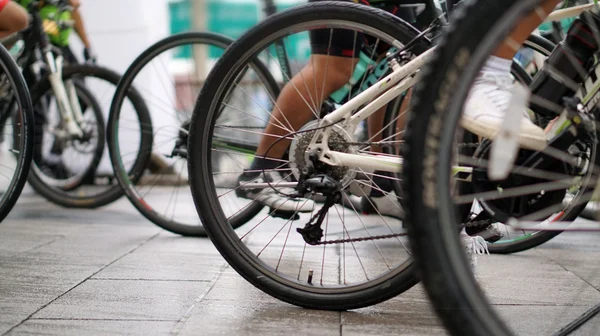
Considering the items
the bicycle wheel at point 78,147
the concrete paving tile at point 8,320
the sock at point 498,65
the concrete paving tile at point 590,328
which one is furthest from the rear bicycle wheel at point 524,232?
the bicycle wheel at point 78,147

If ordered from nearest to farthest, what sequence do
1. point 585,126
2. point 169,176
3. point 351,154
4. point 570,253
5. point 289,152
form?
1. point 585,126
2. point 351,154
3. point 289,152
4. point 570,253
5. point 169,176

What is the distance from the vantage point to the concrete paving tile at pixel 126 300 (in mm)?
2096

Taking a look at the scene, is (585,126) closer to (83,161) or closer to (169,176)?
(83,161)

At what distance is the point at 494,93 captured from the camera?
1.70 m

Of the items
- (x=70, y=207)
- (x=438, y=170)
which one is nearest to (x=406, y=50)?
(x=438, y=170)

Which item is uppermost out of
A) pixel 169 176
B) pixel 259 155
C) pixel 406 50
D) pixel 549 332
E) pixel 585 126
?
pixel 406 50

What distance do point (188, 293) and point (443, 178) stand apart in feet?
4.14

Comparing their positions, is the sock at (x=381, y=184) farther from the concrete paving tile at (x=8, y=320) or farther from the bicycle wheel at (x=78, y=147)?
the bicycle wheel at (x=78, y=147)

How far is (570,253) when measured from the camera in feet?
10.7

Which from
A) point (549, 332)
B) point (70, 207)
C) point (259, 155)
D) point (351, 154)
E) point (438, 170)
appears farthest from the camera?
point (70, 207)

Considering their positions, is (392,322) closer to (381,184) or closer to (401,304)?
(401,304)

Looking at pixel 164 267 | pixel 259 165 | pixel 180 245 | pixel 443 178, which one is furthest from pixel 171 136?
pixel 443 178

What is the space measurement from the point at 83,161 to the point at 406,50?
329 centimetres

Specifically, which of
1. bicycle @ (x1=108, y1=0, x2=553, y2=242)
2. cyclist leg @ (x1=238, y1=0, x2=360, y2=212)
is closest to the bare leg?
cyclist leg @ (x1=238, y1=0, x2=360, y2=212)
